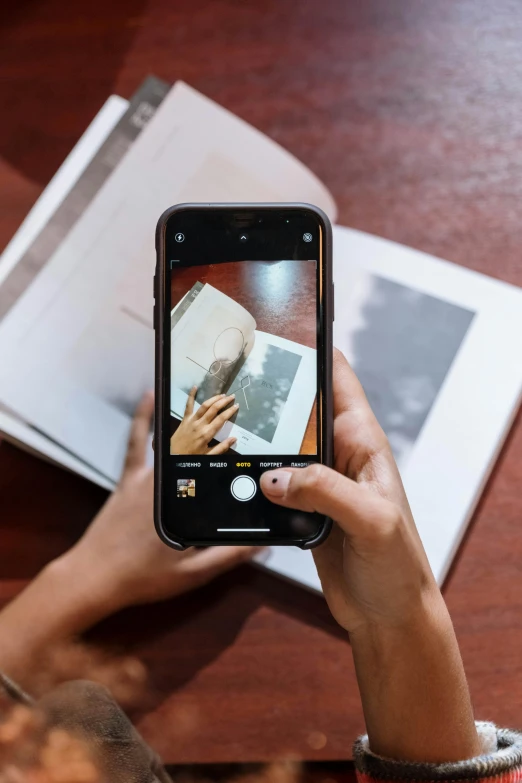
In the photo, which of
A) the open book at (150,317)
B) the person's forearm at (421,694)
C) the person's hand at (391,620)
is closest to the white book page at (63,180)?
the open book at (150,317)

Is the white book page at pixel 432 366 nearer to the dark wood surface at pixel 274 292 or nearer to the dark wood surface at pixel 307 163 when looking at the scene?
the dark wood surface at pixel 307 163

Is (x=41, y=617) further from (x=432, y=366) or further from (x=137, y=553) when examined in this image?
(x=432, y=366)

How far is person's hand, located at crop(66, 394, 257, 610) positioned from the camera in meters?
0.50

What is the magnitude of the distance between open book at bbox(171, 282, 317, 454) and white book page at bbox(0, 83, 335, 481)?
130 millimetres

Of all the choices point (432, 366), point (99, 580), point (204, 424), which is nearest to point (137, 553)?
point (99, 580)

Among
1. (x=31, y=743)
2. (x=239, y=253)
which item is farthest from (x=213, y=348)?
(x=31, y=743)

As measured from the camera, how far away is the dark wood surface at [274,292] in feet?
1.37

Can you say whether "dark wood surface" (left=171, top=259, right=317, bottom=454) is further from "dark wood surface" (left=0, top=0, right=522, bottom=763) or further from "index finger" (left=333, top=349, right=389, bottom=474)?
"dark wood surface" (left=0, top=0, right=522, bottom=763)

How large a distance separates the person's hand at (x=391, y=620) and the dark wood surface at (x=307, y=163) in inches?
2.4

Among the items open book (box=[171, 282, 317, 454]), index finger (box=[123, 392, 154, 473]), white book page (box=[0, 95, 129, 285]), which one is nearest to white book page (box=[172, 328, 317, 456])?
open book (box=[171, 282, 317, 454])

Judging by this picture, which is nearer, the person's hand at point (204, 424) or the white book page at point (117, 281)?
the person's hand at point (204, 424)

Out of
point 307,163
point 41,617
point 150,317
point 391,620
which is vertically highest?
point 307,163

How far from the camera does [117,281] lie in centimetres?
56

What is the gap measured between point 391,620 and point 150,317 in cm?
30
